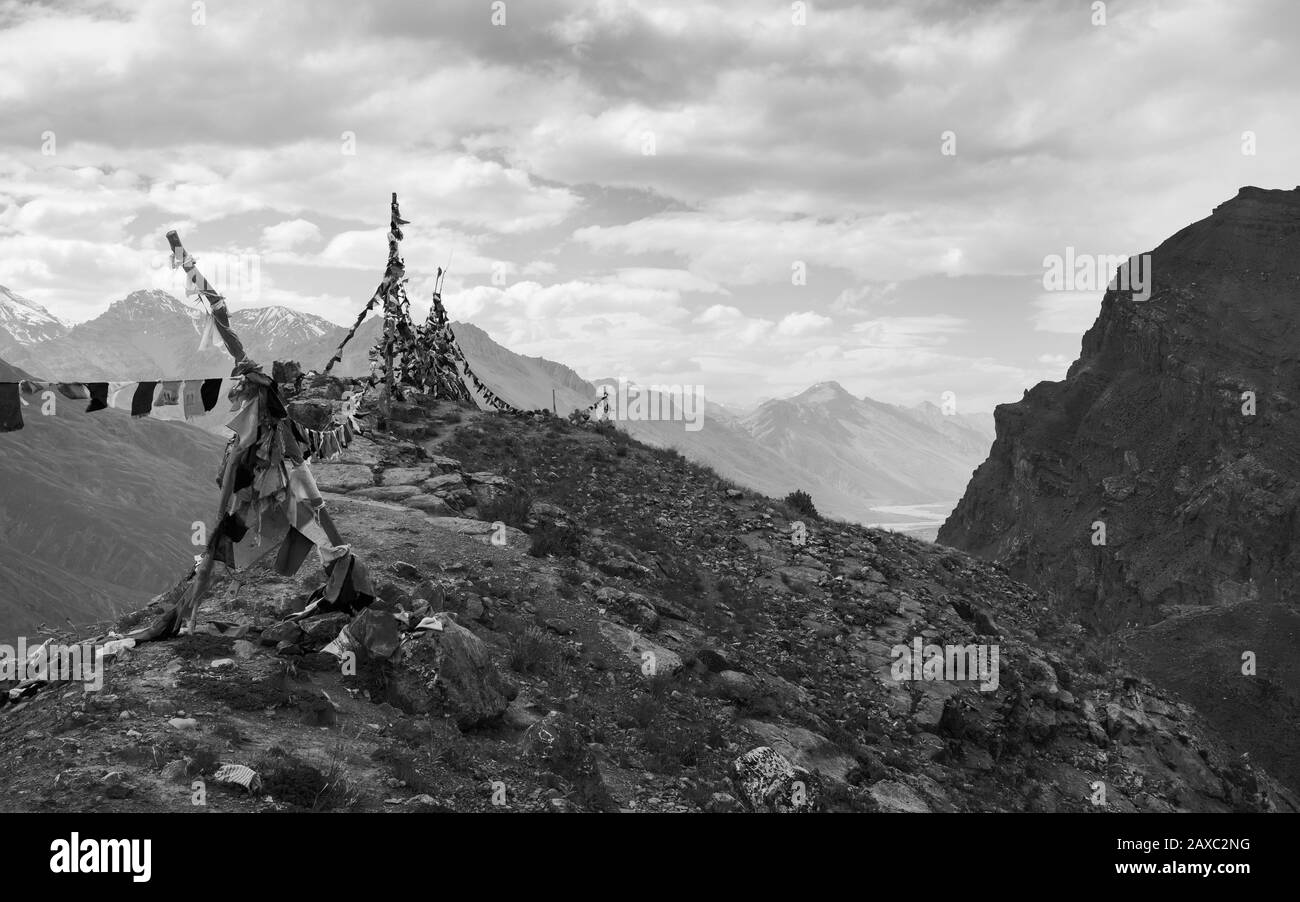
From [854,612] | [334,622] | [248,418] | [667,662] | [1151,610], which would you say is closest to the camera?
[248,418]

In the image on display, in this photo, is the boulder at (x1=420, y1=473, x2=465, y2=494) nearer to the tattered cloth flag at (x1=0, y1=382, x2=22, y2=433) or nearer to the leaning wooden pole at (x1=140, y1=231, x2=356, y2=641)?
the leaning wooden pole at (x1=140, y1=231, x2=356, y2=641)

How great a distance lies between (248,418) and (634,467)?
1768 cm

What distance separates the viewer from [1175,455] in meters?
127

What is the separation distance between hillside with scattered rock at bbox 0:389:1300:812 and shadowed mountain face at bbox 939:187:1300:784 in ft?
235

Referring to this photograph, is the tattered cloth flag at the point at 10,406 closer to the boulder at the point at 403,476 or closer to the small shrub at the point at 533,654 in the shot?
the small shrub at the point at 533,654

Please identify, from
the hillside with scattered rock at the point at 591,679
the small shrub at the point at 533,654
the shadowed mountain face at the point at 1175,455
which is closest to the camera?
the hillside with scattered rock at the point at 591,679

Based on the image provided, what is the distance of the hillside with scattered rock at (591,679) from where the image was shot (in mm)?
10664

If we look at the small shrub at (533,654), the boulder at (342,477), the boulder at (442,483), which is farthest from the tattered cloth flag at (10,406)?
the boulder at (442,483)

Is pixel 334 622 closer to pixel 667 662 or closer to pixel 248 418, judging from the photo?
pixel 248 418

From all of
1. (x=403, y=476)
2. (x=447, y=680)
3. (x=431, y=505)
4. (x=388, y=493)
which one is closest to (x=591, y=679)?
(x=447, y=680)

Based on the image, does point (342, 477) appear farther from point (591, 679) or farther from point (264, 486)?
point (591, 679)

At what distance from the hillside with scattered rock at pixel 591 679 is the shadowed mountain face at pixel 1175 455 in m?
71.6
